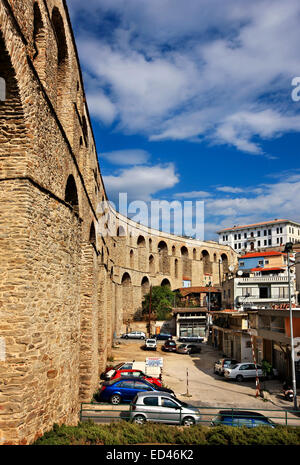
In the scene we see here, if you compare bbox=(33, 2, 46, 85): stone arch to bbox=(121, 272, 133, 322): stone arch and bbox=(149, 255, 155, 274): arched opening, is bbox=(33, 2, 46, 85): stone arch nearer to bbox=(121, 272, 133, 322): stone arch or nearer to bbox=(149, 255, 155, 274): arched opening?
bbox=(121, 272, 133, 322): stone arch

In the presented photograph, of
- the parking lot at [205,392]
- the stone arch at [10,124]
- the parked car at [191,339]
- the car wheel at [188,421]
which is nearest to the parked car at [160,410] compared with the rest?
the car wheel at [188,421]

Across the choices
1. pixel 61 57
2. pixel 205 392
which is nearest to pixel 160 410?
pixel 205 392

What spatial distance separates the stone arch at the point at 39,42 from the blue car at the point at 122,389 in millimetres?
12254

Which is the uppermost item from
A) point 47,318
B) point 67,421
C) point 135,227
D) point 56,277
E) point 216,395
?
point 135,227

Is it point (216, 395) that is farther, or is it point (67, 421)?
point (216, 395)

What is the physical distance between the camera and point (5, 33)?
245 inches

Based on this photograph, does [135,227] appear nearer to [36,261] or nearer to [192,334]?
[192,334]

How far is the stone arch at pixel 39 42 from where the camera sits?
973cm

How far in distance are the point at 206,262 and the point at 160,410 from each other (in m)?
72.9

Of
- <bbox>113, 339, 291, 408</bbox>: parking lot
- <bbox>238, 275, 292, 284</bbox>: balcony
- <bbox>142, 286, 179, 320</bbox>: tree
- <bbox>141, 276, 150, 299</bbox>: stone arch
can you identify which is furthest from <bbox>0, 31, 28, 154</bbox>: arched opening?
<bbox>141, 276, 150, 299</bbox>: stone arch

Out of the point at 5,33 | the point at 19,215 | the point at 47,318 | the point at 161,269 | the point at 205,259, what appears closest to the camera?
the point at 5,33

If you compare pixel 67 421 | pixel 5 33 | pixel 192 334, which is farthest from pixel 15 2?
pixel 192 334

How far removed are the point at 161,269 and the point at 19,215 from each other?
65.3 m

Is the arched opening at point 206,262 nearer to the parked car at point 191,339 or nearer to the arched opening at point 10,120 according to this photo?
the parked car at point 191,339
